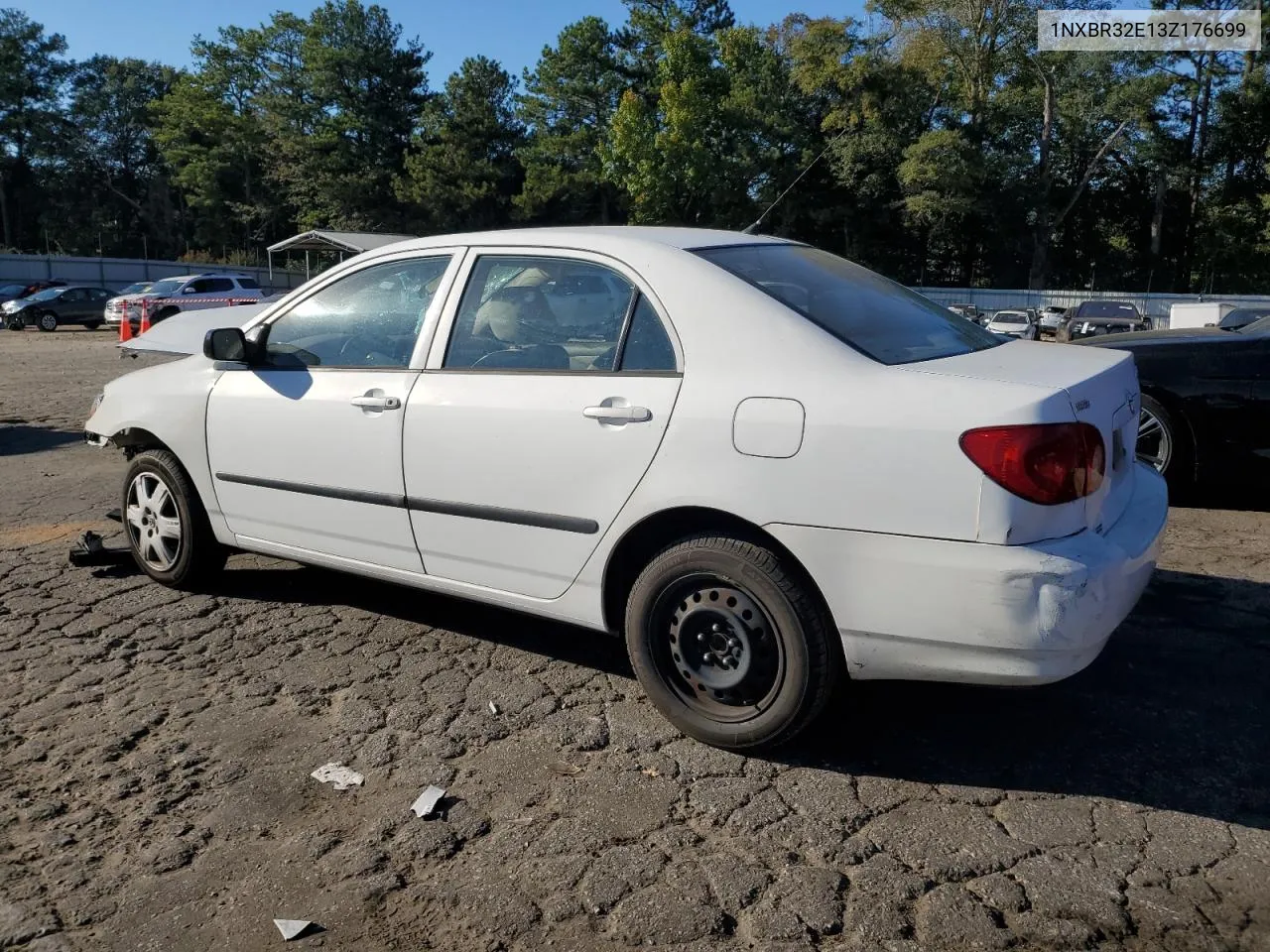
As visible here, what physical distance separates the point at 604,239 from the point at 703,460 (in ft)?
3.26

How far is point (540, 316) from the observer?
3.61 metres

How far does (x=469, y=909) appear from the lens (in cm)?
248

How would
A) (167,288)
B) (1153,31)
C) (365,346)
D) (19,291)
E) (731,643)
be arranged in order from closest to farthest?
(731,643) → (365,346) → (167,288) → (19,291) → (1153,31)

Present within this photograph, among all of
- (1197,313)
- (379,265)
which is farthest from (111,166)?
(379,265)

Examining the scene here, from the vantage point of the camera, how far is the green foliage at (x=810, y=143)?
48781 millimetres

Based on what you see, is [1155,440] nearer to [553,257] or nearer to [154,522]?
[553,257]

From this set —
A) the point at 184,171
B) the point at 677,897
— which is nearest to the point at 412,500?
the point at 677,897

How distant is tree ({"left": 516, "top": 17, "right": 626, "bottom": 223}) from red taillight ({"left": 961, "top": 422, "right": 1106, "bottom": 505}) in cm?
5463

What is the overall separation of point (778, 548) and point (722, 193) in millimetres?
Answer: 51463

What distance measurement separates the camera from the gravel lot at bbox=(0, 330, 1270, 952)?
2434 mm

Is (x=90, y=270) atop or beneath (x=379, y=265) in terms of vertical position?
A: atop

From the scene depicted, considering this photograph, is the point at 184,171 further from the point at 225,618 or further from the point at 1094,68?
the point at 225,618

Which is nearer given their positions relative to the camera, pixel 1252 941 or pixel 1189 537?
pixel 1252 941

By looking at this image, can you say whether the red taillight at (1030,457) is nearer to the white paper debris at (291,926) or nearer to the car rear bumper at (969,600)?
the car rear bumper at (969,600)
